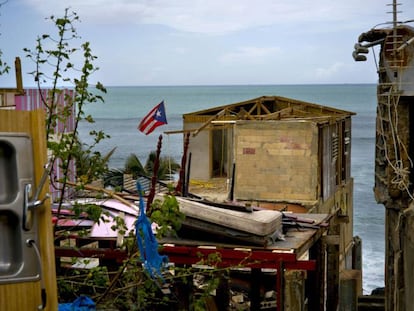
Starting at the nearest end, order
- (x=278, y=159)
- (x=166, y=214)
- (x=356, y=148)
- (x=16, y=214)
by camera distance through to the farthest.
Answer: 1. (x=16, y=214)
2. (x=166, y=214)
3. (x=278, y=159)
4. (x=356, y=148)

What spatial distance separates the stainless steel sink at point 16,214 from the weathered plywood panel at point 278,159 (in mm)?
18933

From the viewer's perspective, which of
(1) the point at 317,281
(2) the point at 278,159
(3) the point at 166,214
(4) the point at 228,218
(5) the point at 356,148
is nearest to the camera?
(3) the point at 166,214

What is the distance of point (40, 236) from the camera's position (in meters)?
2.52

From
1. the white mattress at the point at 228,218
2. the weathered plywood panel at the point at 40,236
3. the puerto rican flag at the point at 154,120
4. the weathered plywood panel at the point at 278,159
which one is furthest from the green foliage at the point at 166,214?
the weathered plywood panel at the point at 278,159

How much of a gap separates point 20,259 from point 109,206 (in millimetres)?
8292

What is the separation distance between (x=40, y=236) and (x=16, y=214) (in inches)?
4.3

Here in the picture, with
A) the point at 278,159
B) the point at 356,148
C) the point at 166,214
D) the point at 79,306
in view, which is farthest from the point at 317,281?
the point at 356,148

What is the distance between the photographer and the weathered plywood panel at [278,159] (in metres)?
21.4

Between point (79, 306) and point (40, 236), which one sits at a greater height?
point (40, 236)

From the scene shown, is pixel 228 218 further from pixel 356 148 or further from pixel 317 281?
pixel 356 148

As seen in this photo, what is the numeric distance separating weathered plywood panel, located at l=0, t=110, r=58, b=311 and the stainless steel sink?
21 mm

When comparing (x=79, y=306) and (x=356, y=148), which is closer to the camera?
(x=79, y=306)

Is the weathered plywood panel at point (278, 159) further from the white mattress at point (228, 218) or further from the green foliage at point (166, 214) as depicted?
the green foliage at point (166, 214)

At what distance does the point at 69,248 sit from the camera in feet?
32.9
